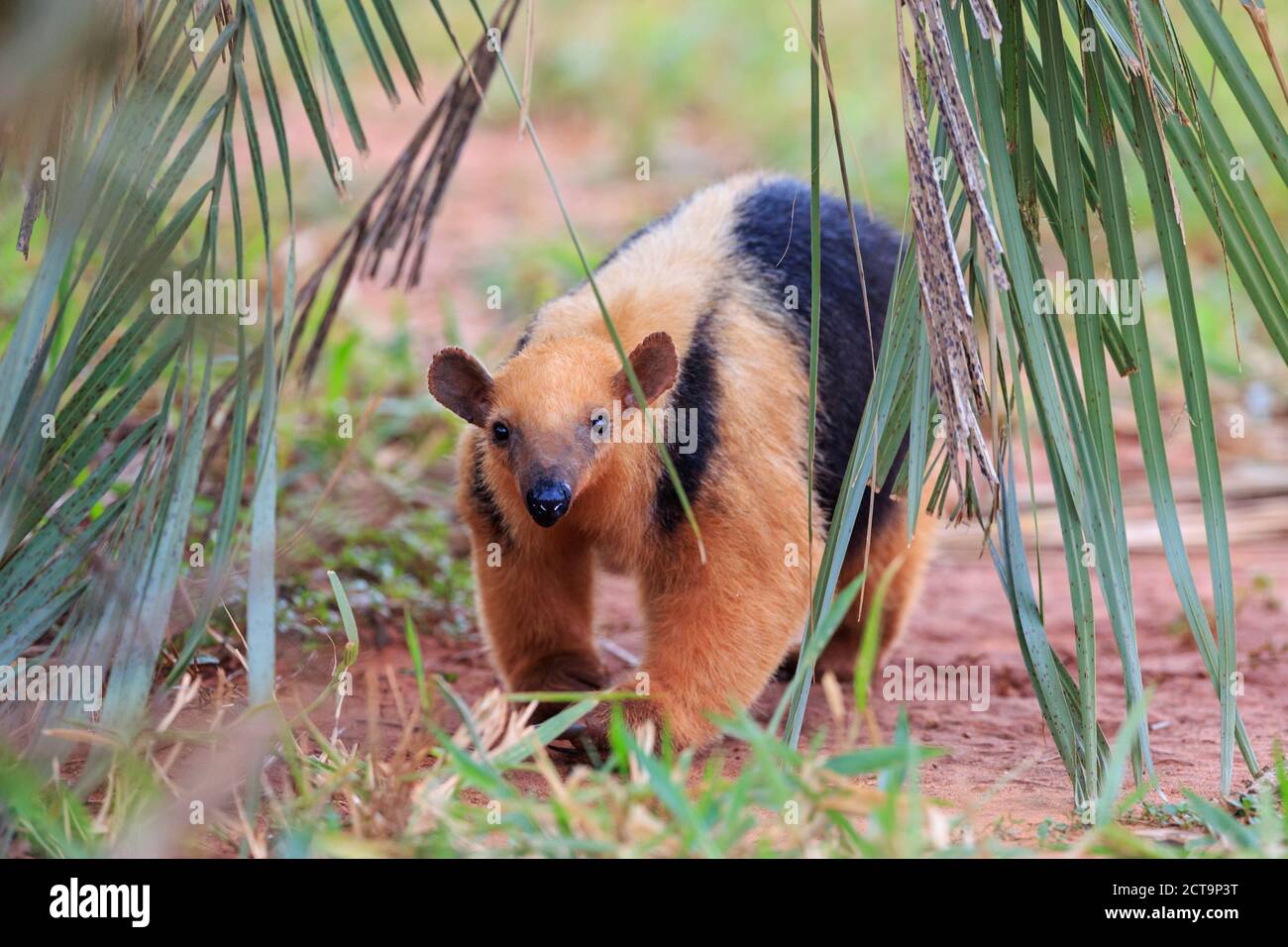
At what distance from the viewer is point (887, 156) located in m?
11.8

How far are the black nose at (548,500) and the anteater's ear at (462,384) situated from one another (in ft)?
1.75

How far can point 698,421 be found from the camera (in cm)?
477

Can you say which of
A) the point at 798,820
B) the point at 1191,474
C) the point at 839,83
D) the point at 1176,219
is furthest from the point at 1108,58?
the point at 839,83

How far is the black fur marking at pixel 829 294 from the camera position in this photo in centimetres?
535

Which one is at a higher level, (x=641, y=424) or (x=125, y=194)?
(x=125, y=194)

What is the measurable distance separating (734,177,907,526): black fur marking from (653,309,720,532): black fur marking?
20.2 inches

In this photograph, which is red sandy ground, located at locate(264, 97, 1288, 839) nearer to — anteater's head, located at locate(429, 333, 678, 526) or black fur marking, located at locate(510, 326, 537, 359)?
anteater's head, located at locate(429, 333, 678, 526)

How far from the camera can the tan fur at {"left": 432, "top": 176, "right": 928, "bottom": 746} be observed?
457 cm

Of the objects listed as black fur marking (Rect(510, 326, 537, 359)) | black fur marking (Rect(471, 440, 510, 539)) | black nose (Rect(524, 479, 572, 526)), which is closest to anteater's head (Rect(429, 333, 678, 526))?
black nose (Rect(524, 479, 572, 526))

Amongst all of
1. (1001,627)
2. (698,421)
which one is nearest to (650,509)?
(698,421)

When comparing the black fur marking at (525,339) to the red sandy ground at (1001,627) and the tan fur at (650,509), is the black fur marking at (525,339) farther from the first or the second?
the red sandy ground at (1001,627)

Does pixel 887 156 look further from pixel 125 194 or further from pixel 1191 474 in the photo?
pixel 125 194

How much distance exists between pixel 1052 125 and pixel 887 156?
327 inches

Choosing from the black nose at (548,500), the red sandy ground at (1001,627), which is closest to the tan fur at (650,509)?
the black nose at (548,500)
